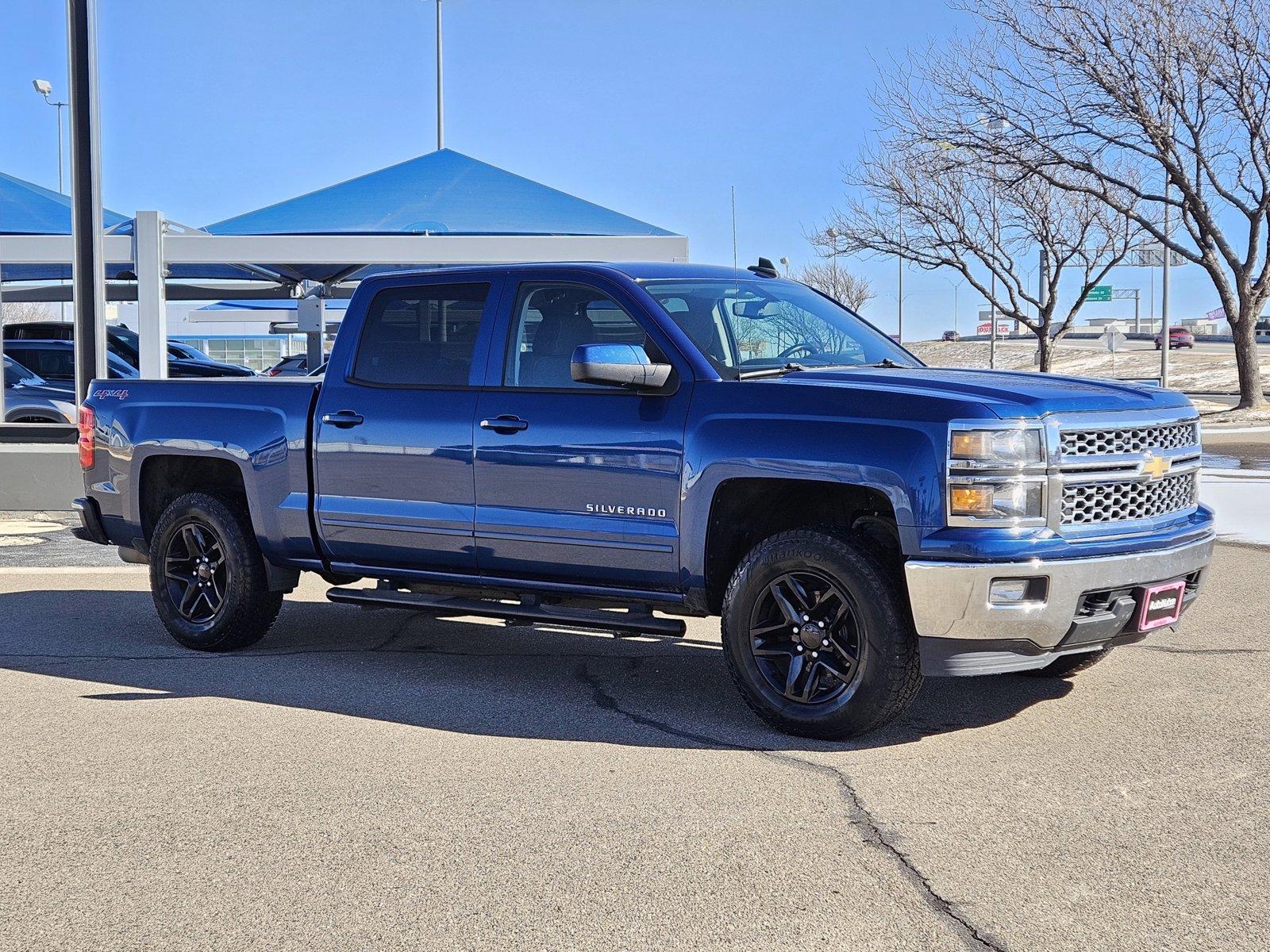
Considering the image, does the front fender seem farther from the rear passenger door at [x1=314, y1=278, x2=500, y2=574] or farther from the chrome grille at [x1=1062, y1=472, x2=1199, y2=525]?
the rear passenger door at [x1=314, y1=278, x2=500, y2=574]

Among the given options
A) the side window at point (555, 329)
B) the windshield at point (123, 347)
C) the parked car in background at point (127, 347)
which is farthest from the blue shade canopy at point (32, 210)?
the side window at point (555, 329)

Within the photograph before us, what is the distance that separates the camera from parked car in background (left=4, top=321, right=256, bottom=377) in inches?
863

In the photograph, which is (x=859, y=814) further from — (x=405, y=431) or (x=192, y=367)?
(x=192, y=367)

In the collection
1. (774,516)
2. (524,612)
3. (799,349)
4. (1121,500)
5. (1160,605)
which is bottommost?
(524,612)

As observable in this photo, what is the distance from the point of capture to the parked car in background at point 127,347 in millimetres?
21922

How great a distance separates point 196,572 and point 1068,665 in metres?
4.50

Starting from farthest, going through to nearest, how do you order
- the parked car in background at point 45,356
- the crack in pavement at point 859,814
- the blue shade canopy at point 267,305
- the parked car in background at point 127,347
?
the blue shade canopy at point 267,305 → the parked car in background at point 127,347 → the parked car in background at point 45,356 → the crack in pavement at point 859,814

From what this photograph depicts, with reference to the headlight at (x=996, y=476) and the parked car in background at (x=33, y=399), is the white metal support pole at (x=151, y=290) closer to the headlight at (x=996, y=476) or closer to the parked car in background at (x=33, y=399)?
the parked car in background at (x=33, y=399)

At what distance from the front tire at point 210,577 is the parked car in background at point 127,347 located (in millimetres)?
12101

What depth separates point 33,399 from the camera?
20109mm

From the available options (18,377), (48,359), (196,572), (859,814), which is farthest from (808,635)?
(48,359)

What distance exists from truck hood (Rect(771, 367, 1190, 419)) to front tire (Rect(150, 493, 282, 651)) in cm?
312

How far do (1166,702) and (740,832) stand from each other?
2.71 metres

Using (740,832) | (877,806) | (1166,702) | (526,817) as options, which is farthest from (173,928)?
(1166,702)
